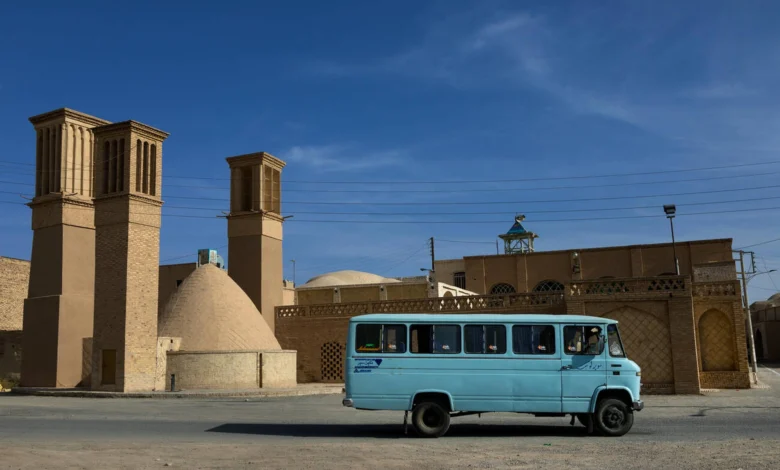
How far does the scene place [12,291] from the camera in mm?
40906

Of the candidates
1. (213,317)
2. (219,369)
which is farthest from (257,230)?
(219,369)

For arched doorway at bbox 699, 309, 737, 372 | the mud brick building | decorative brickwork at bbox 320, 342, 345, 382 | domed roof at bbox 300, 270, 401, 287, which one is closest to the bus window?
the mud brick building

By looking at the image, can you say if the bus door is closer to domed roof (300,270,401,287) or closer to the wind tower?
the wind tower

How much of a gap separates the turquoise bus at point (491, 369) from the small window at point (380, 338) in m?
A: 0.02

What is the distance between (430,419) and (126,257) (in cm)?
1710

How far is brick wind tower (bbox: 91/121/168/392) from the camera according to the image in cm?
2612

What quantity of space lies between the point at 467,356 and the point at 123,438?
5.86 m

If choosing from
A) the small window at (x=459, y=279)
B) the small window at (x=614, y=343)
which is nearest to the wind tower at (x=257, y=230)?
the small window at (x=459, y=279)

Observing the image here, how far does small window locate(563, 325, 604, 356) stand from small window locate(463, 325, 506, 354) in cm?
110

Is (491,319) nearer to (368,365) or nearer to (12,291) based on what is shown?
(368,365)

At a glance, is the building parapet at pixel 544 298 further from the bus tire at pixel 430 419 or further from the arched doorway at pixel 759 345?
the arched doorway at pixel 759 345

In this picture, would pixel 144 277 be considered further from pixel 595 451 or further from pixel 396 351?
pixel 595 451

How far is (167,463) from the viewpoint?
31.4 feet

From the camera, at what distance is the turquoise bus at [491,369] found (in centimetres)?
1280
